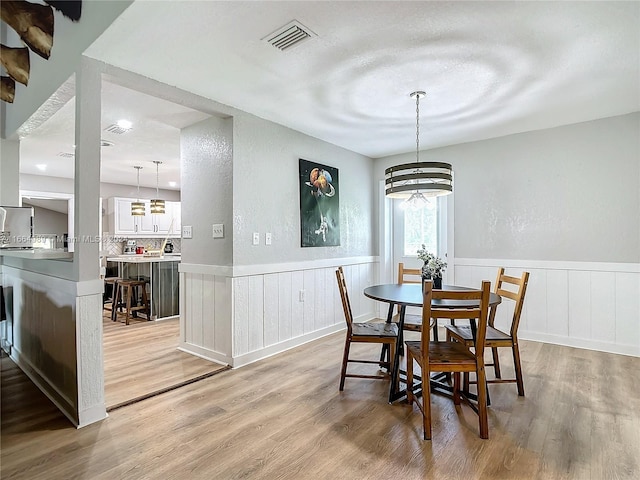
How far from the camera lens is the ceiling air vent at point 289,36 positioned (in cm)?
206

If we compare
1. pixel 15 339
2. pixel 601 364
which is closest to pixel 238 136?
pixel 15 339

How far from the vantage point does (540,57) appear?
7.82ft

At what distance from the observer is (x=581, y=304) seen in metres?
3.82

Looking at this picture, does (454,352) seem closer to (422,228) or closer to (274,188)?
(274,188)

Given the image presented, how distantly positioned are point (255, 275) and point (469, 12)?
2.64 m

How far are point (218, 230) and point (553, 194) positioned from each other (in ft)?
11.9

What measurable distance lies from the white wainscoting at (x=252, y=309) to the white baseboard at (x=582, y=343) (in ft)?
7.63

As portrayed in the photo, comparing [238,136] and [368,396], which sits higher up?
[238,136]

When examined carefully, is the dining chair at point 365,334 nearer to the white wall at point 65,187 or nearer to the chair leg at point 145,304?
the chair leg at point 145,304

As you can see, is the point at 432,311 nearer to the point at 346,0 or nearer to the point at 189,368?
the point at 346,0

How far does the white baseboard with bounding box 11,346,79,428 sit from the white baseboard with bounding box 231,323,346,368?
125 cm

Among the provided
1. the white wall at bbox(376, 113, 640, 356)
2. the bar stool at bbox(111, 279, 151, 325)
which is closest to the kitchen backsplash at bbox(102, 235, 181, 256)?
the bar stool at bbox(111, 279, 151, 325)

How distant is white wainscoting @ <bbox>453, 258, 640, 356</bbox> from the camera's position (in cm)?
358

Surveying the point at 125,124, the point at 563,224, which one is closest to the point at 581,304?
the point at 563,224
